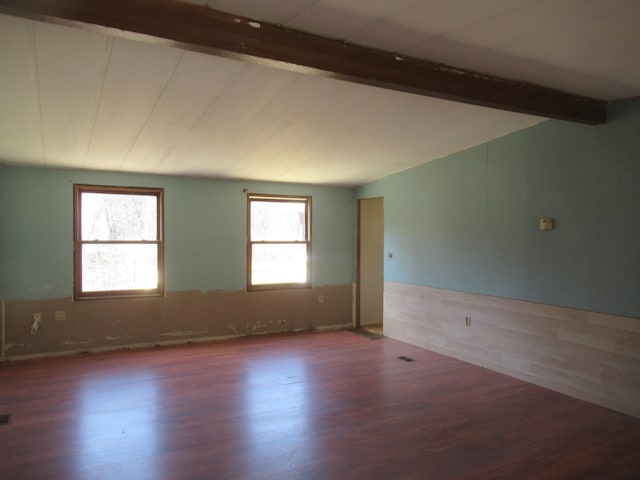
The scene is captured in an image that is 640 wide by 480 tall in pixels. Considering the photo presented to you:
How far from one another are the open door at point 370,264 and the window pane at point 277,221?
3.43 feet

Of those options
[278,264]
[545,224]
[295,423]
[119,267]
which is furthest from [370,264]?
[295,423]

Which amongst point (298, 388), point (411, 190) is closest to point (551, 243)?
point (411, 190)

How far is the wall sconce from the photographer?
407 cm

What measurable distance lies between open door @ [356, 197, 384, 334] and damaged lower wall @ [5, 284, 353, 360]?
0.24 metres

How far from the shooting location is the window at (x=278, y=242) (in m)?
6.33

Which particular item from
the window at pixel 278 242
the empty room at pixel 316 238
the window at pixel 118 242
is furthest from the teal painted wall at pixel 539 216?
the window at pixel 118 242

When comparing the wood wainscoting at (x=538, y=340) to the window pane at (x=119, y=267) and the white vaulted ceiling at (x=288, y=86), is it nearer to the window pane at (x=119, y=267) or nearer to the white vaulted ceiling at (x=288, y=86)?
the white vaulted ceiling at (x=288, y=86)

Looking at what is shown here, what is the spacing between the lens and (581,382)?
3818 millimetres

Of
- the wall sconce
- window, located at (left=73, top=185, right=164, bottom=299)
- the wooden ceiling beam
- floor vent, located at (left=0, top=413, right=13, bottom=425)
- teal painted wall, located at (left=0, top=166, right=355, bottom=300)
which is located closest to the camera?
the wooden ceiling beam

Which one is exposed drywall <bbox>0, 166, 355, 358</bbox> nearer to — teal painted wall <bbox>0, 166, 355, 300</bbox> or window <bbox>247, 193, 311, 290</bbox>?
teal painted wall <bbox>0, 166, 355, 300</bbox>

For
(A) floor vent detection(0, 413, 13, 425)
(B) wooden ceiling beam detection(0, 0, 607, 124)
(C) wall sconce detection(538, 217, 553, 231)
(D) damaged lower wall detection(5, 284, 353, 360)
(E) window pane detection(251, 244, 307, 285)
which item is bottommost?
(A) floor vent detection(0, 413, 13, 425)

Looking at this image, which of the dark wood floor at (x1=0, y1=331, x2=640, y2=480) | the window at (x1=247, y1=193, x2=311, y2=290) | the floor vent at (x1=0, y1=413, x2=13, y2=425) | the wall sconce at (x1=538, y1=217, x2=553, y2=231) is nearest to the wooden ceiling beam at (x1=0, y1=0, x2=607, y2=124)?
the wall sconce at (x1=538, y1=217, x2=553, y2=231)

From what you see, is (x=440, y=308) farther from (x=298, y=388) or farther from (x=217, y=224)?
(x=217, y=224)

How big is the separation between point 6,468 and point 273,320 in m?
4.01
